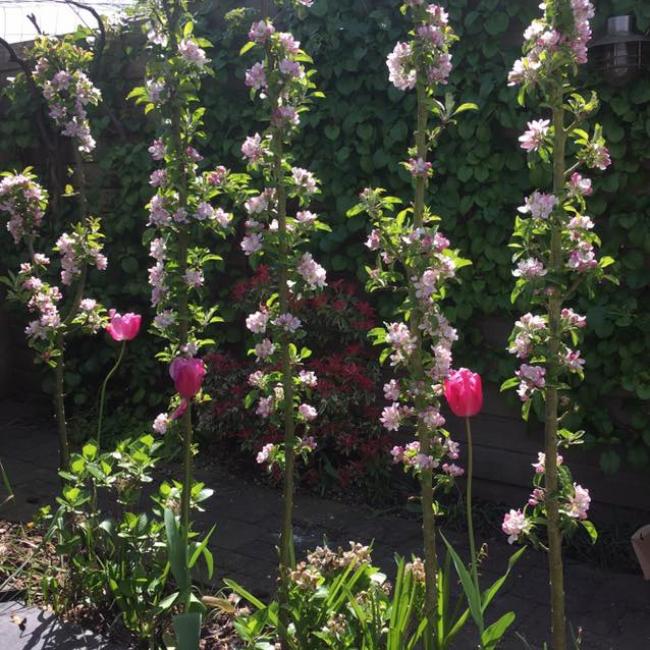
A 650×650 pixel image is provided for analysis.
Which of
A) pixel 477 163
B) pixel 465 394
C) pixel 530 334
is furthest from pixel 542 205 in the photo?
pixel 477 163

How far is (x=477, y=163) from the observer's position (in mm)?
3533

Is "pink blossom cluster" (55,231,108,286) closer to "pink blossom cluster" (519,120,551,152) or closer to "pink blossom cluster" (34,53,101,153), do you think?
"pink blossom cluster" (34,53,101,153)

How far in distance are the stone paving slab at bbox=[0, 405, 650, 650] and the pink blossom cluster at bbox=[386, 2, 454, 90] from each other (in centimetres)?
163

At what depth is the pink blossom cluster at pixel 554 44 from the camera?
6.10 feet

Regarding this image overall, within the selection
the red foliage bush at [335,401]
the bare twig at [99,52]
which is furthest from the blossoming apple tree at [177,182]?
the bare twig at [99,52]

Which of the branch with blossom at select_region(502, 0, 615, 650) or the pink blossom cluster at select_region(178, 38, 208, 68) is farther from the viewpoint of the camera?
the pink blossom cluster at select_region(178, 38, 208, 68)

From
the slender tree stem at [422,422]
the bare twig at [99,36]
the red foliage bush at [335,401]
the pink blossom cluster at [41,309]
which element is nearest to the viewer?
the slender tree stem at [422,422]

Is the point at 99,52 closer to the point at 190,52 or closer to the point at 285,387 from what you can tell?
the point at 190,52

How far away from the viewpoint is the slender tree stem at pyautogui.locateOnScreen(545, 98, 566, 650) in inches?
76.4

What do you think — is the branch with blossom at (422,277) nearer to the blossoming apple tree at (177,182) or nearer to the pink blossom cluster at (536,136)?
the pink blossom cluster at (536,136)

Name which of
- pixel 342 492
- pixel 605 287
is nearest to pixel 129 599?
pixel 342 492

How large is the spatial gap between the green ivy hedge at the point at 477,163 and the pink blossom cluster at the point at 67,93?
0.63 m

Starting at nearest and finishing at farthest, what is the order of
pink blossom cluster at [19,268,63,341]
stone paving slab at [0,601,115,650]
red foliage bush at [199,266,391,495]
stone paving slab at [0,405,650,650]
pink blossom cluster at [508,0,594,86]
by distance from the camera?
pink blossom cluster at [508,0,594,86], stone paving slab at [0,601,115,650], stone paving slab at [0,405,650,650], pink blossom cluster at [19,268,63,341], red foliage bush at [199,266,391,495]

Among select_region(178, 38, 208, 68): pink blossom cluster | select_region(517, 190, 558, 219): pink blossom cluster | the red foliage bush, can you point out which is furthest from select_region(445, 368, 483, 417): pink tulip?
the red foliage bush
